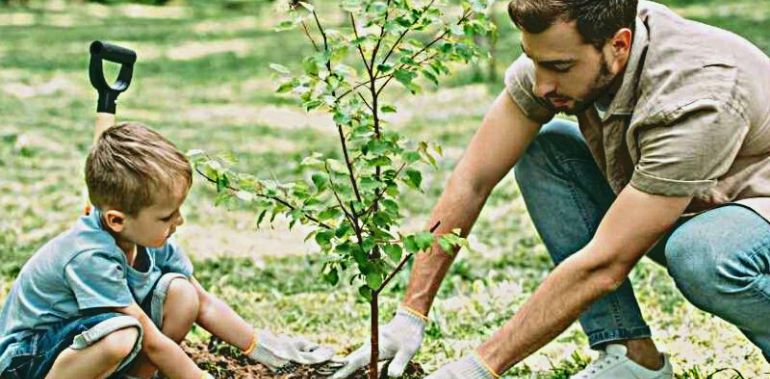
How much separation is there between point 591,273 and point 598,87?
1.52ft

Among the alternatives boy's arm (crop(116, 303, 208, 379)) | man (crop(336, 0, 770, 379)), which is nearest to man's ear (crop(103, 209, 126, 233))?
boy's arm (crop(116, 303, 208, 379))

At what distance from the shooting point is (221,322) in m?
3.45

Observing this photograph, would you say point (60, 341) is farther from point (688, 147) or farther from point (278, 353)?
point (688, 147)

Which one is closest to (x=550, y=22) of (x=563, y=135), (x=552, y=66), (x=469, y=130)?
(x=552, y=66)

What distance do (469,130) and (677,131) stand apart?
5.78 metres

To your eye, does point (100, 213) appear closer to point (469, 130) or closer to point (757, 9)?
point (469, 130)

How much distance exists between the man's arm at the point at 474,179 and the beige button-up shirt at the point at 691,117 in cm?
28

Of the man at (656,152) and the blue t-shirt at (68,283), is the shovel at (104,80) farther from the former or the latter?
the man at (656,152)

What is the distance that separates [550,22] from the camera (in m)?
2.83

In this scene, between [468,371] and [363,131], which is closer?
[363,131]

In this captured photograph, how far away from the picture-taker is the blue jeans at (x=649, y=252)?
2.86 metres

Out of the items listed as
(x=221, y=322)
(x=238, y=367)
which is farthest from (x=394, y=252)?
(x=238, y=367)

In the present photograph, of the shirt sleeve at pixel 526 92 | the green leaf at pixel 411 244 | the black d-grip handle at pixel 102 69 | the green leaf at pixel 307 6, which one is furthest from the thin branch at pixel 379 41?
the black d-grip handle at pixel 102 69

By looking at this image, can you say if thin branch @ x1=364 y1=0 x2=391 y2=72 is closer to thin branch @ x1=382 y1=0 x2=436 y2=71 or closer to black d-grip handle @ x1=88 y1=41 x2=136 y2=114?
thin branch @ x1=382 y1=0 x2=436 y2=71
